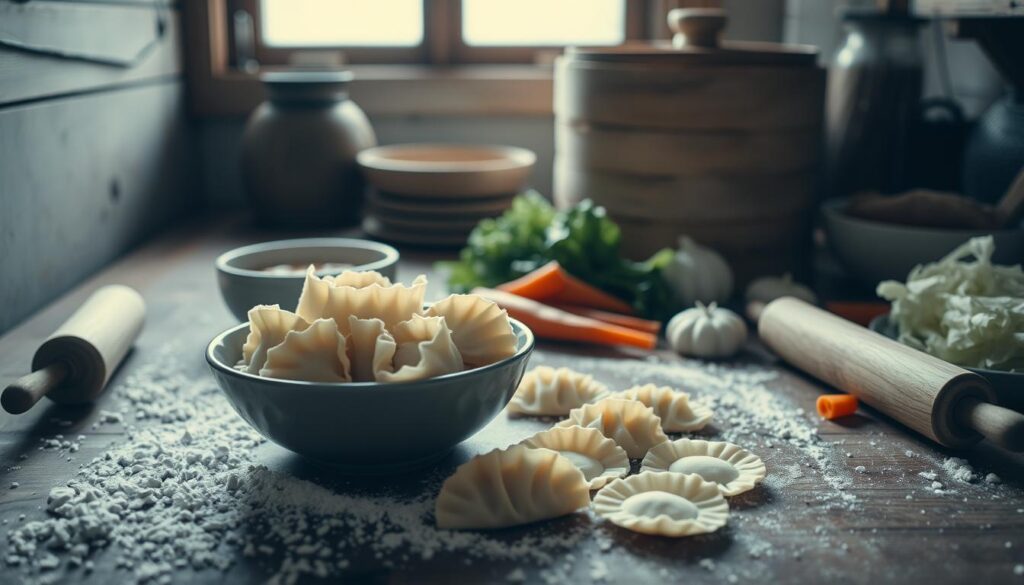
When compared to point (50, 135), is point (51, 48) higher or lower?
higher

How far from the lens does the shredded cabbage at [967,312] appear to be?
98cm

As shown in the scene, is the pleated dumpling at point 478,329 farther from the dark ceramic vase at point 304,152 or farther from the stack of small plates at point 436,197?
the dark ceramic vase at point 304,152

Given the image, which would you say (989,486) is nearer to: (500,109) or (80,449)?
(80,449)

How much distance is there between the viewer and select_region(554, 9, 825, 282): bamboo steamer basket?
141 centimetres

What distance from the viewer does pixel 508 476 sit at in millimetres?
775

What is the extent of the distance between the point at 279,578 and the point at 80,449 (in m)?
0.33

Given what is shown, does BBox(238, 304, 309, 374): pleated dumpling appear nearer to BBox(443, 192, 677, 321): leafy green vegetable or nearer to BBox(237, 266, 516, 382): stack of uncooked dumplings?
BBox(237, 266, 516, 382): stack of uncooked dumplings

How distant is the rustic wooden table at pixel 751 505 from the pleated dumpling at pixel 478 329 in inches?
4.4

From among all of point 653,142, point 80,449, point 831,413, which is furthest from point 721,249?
point 80,449

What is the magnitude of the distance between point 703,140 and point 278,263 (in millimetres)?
618

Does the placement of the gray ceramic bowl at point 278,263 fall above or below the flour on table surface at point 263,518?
above

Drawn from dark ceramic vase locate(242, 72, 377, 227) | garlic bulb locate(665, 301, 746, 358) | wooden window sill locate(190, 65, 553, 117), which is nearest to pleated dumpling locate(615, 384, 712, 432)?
garlic bulb locate(665, 301, 746, 358)

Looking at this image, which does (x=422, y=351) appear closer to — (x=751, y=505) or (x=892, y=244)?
(x=751, y=505)

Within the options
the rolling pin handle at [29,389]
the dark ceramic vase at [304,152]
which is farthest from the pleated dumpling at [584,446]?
the dark ceramic vase at [304,152]
